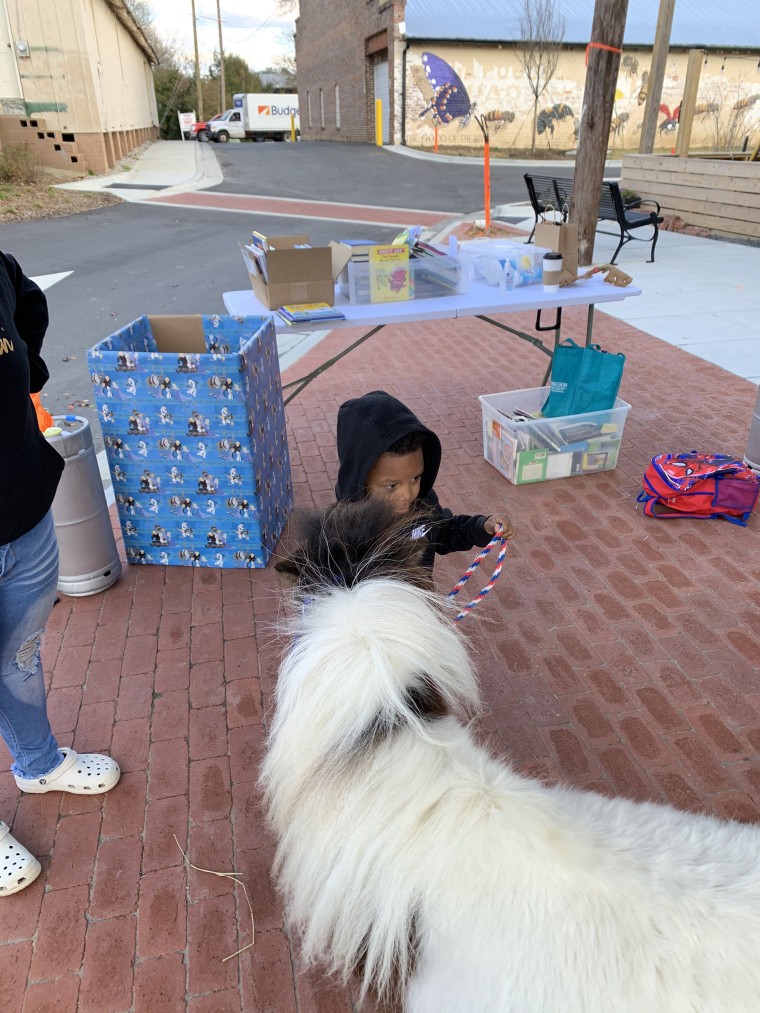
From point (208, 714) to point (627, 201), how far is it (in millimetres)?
12338

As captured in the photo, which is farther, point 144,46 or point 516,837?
point 144,46

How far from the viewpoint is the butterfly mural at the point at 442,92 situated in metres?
26.6

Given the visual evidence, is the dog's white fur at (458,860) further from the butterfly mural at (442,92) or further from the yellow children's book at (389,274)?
the butterfly mural at (442,92)

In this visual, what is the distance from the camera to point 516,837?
1212mm

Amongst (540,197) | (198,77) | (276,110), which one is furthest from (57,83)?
(198,77)

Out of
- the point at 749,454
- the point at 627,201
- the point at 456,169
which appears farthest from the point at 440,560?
the point at 456,169

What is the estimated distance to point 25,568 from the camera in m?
1.91

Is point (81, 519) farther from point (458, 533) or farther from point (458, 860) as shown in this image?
point (458, 860)

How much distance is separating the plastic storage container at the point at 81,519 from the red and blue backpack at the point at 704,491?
3077 millimetres

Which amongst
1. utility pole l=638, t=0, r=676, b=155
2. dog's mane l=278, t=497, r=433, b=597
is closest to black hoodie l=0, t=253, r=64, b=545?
dog's mane l=278, t=497, r=433, b=597

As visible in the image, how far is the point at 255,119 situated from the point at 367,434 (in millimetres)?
48420

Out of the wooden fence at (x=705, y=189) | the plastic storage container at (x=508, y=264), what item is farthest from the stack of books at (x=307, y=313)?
the wooden fence at (x=705, y=189)

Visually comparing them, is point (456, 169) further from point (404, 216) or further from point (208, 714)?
point (208, 714)

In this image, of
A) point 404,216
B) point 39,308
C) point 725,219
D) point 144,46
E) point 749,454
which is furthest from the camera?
point 144,46
